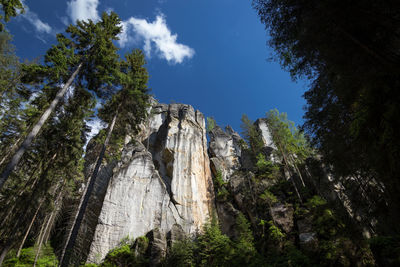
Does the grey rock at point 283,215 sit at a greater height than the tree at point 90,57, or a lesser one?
lesser

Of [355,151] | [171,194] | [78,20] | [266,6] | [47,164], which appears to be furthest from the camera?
[171,194]

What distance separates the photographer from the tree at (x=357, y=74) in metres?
3.55

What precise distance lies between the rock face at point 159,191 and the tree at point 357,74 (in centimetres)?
1166

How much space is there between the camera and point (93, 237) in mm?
15914

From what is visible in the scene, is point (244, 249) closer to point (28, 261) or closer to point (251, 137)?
point (28, 261)

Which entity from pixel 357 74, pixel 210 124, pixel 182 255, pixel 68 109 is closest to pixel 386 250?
pixel 357 74

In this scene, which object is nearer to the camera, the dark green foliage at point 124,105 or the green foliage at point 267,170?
the dark green foliage at point 124,105

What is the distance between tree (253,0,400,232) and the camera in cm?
355

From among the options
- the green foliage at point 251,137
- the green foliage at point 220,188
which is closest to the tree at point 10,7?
the green foliage at point 220,188

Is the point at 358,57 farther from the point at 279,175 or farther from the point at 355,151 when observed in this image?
the point at 279,175

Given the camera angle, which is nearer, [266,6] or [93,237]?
[266,6]

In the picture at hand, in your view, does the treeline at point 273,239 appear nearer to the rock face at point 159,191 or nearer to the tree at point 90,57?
the rock face at point 159,191

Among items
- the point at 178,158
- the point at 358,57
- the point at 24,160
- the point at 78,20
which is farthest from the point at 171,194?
the point at 358,57

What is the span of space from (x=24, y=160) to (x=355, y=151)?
2125 cm
